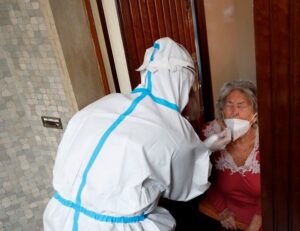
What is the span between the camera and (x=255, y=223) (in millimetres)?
1373

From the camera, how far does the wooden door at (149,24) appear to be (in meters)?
1.69

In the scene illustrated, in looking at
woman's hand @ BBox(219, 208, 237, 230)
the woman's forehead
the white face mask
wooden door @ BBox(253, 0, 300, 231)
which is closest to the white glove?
the white face mask

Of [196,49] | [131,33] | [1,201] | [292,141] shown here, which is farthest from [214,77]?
[1,201]

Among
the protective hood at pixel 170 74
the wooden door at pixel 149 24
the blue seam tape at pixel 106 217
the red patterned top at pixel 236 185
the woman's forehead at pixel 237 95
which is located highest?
the wooden door at pixel 149 24

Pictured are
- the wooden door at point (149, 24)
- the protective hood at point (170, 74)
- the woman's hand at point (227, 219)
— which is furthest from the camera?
the wooden door at point (149, 24)

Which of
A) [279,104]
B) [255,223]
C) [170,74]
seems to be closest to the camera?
[279,104]

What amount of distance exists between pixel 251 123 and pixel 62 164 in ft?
2.82

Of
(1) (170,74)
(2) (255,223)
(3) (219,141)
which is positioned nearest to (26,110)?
(1) (170,74)

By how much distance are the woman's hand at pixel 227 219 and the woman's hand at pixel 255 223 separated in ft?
0.31

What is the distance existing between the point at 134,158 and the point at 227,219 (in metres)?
0.71

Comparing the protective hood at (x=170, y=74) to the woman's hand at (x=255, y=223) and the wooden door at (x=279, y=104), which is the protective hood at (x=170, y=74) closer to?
the wooden door at (x=279, y=104)

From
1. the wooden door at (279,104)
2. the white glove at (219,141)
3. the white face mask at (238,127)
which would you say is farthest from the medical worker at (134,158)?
the wooden door at (279,104)

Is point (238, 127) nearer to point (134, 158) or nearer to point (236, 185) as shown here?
point (236, 185)

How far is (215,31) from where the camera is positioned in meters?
2.03
